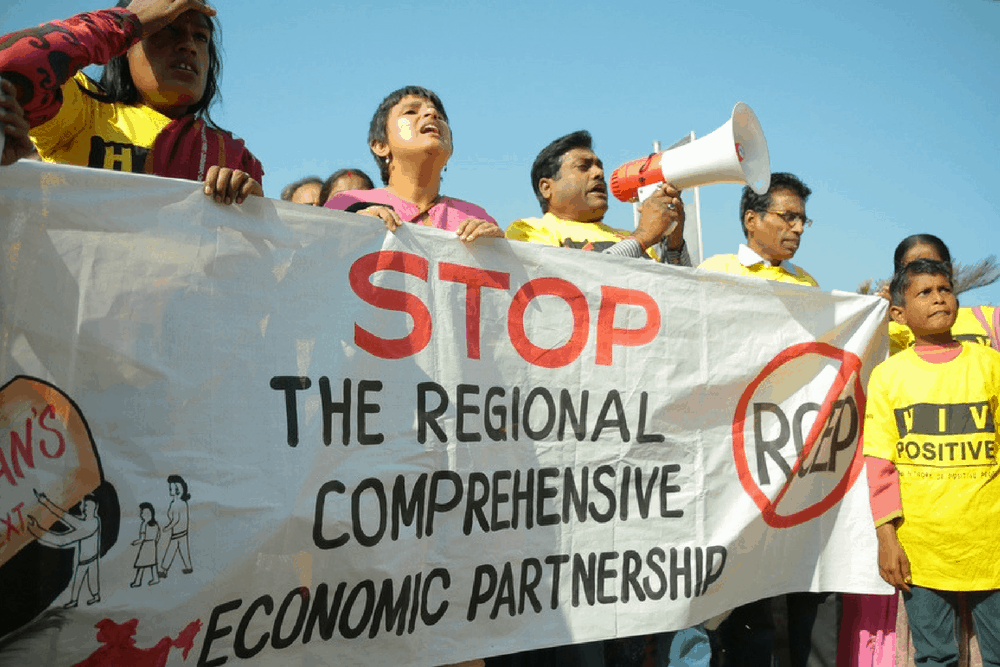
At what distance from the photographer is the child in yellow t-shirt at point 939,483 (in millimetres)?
3076

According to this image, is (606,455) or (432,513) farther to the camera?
(606,455)

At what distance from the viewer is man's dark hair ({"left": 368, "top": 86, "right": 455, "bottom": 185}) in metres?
3.31

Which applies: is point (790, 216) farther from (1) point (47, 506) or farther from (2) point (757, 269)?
(1) point (47, 506)

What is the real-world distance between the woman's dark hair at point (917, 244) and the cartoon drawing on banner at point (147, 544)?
359cm

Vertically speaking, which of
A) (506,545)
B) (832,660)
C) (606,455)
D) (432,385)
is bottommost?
(832,660)

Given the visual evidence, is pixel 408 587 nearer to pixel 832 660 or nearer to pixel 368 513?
pixel 368 513

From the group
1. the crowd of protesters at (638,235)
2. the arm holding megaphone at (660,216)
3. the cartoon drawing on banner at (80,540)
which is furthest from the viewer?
the arm holding megaphone at (660,216)

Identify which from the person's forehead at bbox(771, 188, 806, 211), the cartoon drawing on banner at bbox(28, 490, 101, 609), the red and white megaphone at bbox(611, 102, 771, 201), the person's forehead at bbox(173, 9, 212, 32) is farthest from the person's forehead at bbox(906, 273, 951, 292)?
the cartoon drawing on banner at bbox(28, 490, 101, 609)

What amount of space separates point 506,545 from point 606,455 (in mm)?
488

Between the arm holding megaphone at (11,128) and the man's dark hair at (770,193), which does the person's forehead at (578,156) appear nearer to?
the man's dark hair at (770,193)

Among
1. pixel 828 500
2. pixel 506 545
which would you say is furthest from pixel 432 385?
pixel 828 500

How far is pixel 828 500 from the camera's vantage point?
3330 millimetres

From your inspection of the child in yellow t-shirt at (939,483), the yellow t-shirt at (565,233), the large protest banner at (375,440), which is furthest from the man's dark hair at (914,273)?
the yellow t-shirt at (565,233)

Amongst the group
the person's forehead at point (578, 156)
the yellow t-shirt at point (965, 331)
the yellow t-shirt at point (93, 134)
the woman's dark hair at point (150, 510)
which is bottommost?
the woman's dark hair at point (150, 510)
